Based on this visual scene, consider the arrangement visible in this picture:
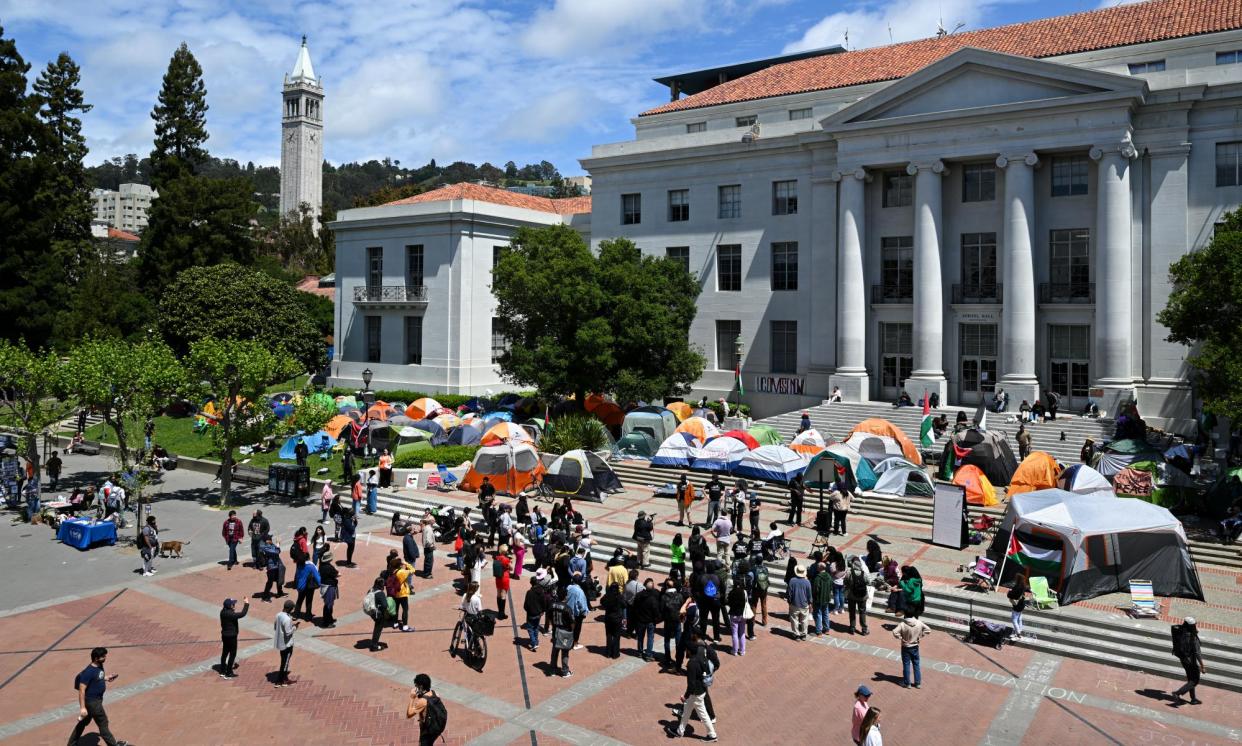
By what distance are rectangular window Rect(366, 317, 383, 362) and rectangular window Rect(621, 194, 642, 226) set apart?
55.4 ft

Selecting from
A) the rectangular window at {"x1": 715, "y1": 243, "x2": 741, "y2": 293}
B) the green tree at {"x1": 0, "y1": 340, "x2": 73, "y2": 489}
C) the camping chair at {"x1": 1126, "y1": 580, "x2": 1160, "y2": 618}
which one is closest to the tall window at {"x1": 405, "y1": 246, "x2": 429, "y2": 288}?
A: the rectangular window at {"x1": 715, "y1": 243, "x2": 741, "y2": 293}

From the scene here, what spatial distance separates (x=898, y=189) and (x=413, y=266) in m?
27.8

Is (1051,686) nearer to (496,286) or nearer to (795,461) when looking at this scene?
(795,461)

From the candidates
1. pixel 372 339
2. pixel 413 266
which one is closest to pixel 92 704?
pixel 413 266

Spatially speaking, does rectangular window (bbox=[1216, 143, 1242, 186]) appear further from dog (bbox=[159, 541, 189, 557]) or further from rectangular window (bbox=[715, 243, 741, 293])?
dog (bbox=[159, 541, 189, 557])

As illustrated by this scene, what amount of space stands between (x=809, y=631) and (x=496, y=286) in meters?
25.4

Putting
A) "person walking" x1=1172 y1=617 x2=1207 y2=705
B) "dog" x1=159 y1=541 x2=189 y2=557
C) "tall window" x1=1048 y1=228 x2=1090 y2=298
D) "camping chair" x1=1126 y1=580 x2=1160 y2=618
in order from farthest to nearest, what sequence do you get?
"tall window" x1=1048 y1=228 x2=1090 y2=298 < "dog" x1=159 y1=541 x2=189 y2=557 < "camping chair" x1=1126 y1=580 x2=1160 y2=618 < "person walking" x1=1172 y1=617 x2=1207 y2=705

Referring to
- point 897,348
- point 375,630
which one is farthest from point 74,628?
point 897,348

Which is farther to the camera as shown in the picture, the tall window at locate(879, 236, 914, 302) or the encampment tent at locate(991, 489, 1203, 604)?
the tall window at locate(879, 236, 914, 302)

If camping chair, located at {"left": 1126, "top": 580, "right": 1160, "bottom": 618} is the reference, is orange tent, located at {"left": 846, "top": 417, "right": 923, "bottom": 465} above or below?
above

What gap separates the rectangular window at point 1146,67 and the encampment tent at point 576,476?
29854 mm

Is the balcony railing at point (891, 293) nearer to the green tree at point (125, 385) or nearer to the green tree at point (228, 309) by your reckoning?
the green tree at point (125, 385)

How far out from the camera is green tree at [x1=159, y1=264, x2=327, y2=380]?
173 feet

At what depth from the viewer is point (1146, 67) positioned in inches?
1567
